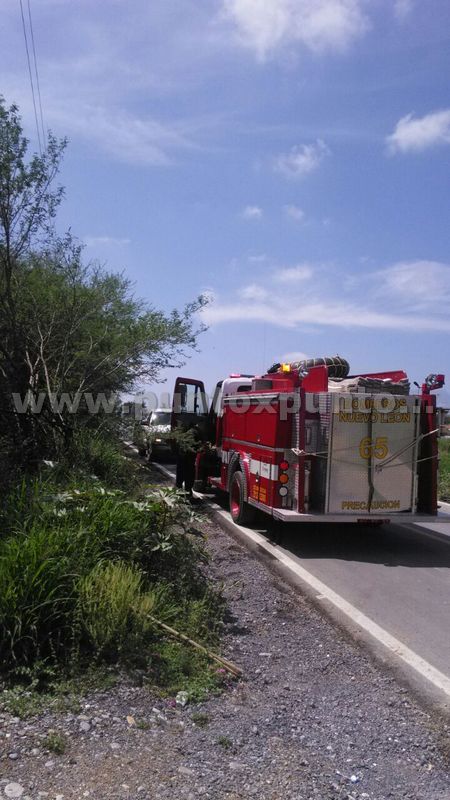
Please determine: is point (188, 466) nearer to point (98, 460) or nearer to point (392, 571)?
point (98, 460)

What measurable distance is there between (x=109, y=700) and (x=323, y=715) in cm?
136

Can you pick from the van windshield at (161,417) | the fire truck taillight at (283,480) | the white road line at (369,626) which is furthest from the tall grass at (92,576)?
the van windshield at (161,417)

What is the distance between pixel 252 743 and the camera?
3.86m

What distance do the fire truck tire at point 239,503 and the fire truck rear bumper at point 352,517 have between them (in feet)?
5.31

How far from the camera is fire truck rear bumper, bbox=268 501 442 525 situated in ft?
28.8

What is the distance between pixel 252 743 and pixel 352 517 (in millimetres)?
5308

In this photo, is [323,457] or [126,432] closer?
[323,457]

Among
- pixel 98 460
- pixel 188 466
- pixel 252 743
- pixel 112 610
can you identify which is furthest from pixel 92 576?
pixel 188 466

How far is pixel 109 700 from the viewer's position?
415cm

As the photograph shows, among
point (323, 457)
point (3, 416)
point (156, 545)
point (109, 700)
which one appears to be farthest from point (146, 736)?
point (3, 416)

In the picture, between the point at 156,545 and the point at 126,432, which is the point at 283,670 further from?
the point at 126,432

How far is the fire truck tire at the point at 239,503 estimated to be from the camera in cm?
1066

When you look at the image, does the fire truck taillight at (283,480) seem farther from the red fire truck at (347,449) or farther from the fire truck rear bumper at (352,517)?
the fire truck rear bumper at (352,517)

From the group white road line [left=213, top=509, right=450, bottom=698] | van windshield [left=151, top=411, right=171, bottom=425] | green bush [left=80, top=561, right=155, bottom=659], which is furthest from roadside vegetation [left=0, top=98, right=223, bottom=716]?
van windshield [left=151, top=411, right=171, bottom=425]
